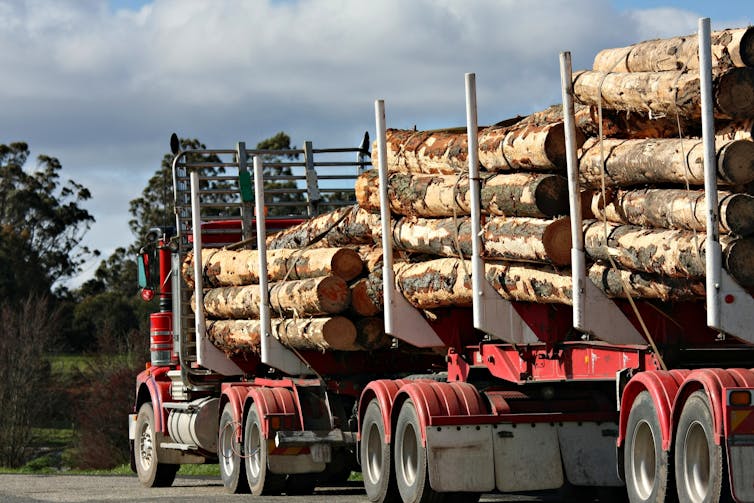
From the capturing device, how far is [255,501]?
16469mm

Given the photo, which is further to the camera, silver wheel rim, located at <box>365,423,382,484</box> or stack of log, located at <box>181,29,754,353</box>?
silver wheel rim, located at <box>365,423,382,484</box>

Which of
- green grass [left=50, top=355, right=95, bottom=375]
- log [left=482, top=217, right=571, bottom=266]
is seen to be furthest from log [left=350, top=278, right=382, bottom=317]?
green grass [left=50, top=355, right=95, bottom=375]

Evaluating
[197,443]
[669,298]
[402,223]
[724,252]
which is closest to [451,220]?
[402,223]

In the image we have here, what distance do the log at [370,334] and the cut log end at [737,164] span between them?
6673 millimetres

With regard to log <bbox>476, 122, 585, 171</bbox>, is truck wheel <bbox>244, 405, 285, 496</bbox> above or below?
below

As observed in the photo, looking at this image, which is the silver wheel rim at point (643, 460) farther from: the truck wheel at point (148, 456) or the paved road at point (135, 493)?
the truck wheel at point (148, 456)

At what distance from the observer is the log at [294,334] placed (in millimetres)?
15812

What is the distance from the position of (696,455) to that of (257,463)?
7.81 metres

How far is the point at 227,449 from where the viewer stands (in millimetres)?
18438

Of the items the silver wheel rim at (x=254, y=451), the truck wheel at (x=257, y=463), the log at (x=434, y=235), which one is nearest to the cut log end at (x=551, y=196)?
the log at (x=434, y=235)

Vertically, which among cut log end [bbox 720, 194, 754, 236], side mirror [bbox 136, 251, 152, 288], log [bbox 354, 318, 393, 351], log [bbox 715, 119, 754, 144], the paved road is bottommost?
the paved road

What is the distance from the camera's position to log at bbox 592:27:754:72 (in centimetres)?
989

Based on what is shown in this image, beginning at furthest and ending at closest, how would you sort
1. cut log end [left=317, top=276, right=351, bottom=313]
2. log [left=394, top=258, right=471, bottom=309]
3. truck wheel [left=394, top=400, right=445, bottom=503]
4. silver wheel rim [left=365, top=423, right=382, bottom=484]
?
cut log end [left=317, top=276, right=351, bottom=313], silver wheel rim [left=365, top=423, right=382, bottom=484], truck wheel [left=394, top=400, right=445, bottom=503], log [left=394, top=258, right=471, bottom=309]

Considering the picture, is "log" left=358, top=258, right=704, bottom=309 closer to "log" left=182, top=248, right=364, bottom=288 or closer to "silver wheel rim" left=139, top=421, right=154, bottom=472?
"log" left=182, top=248, right=364, bottom=288
